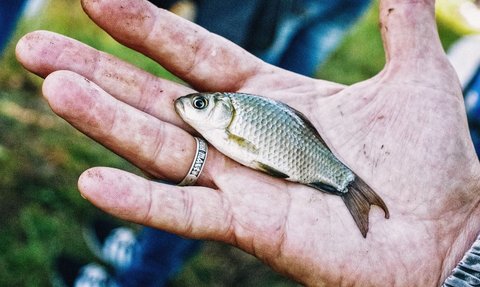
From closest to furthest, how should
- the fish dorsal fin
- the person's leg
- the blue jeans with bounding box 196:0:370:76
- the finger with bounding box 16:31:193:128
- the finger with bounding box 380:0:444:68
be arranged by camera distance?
the finger with bounding box 16:31:193:128 → the fish dorsal fin → the finger with bounding box 380:0:444:68 → the blue jeans with bounding box 196:0:370:76 → the person's leg

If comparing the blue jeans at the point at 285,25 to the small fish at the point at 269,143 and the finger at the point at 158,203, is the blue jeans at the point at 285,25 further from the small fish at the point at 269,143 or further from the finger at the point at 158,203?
the finger at the point at 158,203

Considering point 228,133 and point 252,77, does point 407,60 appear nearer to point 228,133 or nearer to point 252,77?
point 252,77

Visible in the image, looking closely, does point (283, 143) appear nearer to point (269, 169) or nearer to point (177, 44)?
point (269, 169)

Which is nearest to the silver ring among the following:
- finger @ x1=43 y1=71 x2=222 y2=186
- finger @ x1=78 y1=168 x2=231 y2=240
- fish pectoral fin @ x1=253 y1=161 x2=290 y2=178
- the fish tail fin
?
finger @ x1=43 y1=71 x2=222 y2=186

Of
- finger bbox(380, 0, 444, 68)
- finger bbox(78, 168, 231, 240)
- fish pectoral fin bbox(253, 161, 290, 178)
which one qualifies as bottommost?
finger bbox(78, 168, 231, 240)

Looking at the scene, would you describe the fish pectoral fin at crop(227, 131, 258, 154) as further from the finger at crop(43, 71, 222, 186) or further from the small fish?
the finger at crop(43, 71, 222, 186)

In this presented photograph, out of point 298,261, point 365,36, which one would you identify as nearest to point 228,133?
point 298,261

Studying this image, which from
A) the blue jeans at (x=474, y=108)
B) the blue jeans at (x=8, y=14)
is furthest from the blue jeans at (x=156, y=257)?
the blue jeans at (x=474, y=108)
